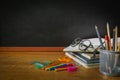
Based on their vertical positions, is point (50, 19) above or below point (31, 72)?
above

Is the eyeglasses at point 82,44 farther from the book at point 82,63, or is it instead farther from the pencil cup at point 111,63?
the pencil cup at point 111,63

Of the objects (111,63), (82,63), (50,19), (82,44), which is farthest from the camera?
(50,19)

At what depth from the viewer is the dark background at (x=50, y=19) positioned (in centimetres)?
114

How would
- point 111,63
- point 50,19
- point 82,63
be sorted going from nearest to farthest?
point 111,63, point 82,63, point 50,19

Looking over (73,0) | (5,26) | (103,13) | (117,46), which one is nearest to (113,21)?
(103,13)

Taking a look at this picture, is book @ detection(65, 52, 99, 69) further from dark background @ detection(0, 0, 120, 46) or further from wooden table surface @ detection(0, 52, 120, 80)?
dark background @ detection(0, 0, 120, 46)

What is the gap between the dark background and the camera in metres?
1.14

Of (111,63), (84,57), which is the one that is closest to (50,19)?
(84,57)

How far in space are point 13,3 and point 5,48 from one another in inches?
10.5

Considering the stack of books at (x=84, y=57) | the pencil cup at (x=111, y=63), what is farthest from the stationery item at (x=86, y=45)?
the pencil cup at (x=111, y=63)

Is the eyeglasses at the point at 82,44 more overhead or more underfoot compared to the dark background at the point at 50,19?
more underfoot

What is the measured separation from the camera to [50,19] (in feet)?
3.76

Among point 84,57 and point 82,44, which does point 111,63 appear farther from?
point 82,44

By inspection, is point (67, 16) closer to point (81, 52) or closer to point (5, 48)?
point (81, 52)
